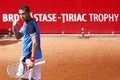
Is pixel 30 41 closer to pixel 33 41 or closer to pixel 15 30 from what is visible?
pixel 33 41

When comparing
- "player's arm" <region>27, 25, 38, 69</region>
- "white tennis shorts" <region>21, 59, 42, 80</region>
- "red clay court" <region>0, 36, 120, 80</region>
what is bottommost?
"red clay court" <region>0, 36, 120, 80</region>

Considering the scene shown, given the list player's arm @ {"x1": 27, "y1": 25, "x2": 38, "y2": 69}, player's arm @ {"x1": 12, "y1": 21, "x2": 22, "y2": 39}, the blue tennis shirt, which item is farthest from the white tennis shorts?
player's arm @ {"x1": 12, "y1": 21, "x2": 22, "y2": 39}

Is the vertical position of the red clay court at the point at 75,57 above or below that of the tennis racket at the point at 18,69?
below

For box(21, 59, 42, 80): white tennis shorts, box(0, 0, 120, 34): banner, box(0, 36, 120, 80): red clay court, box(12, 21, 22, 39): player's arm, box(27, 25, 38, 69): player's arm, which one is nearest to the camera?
box(27, 25, 38, 69): player's arm

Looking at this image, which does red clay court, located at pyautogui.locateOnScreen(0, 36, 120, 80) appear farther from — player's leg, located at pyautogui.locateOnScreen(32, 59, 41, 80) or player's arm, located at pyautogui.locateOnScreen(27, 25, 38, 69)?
player's arm, located at pyautogui.locateOnScreen(27, 25, 38, 69)

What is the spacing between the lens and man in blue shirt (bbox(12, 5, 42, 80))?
7.91 meters

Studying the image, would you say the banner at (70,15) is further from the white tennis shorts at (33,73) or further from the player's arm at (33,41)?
the player's arm at (33,41)

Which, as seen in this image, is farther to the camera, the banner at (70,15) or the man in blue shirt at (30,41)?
the banner at (70,15)

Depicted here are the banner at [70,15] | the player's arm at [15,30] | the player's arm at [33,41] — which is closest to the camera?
the player's arm at [33,41]

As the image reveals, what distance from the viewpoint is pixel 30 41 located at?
26.9ft

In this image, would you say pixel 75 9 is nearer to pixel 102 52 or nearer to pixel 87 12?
pixel 87 12

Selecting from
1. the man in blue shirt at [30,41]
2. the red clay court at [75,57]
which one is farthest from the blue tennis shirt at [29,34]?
the red clay court at [75,57]

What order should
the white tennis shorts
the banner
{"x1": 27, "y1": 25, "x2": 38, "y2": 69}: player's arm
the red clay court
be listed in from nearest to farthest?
{"x1": 27, "y1": 25, "x2": 38, "y2": 69}: player's arm, the white tennis shorts, the red clay court, the banner

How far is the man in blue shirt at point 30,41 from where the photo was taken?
7.91m
